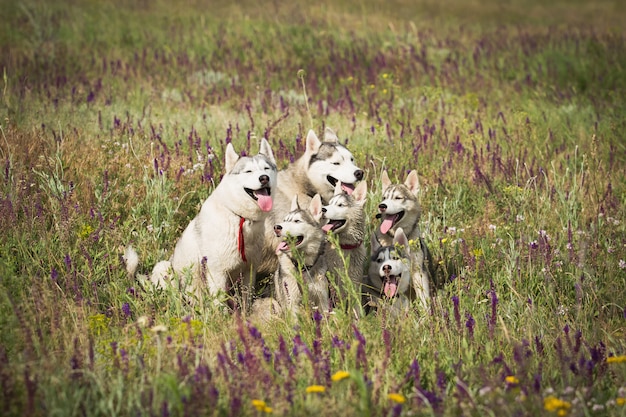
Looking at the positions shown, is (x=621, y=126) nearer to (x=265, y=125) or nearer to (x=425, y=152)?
(x=425, y=152)

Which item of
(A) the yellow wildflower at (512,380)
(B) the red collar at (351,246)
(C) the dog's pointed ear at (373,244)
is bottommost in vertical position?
(C) the dog's pointed ear at (373,244)

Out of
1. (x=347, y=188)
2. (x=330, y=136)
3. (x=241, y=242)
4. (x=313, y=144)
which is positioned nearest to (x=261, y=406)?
(x=241, y=242)

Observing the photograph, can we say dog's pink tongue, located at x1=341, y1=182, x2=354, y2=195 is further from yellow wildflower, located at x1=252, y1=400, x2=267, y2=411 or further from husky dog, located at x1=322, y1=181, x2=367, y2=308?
yellow wildflower, located at x1=252, y1=400, x2=267, y2=411

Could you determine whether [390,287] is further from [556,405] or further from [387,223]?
[556,405]

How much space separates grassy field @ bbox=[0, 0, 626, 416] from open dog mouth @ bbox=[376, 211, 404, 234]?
0.47 meters

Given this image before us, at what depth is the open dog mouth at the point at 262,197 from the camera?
5570mm

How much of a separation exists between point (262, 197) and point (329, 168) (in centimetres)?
126

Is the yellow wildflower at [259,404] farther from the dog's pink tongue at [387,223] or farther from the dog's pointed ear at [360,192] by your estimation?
the dog's pink tongue at [387,223]

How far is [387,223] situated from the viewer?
20.4 ft

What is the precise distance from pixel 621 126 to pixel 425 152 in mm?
3167

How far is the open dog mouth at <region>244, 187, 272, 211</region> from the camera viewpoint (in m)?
5.57

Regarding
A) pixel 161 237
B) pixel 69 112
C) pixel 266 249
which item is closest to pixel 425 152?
pixel 266 249

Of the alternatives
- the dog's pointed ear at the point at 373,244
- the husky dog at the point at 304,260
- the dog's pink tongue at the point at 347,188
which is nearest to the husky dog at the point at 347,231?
the husky dog at the point at 304,260

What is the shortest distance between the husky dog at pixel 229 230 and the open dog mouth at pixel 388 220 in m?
1.10
